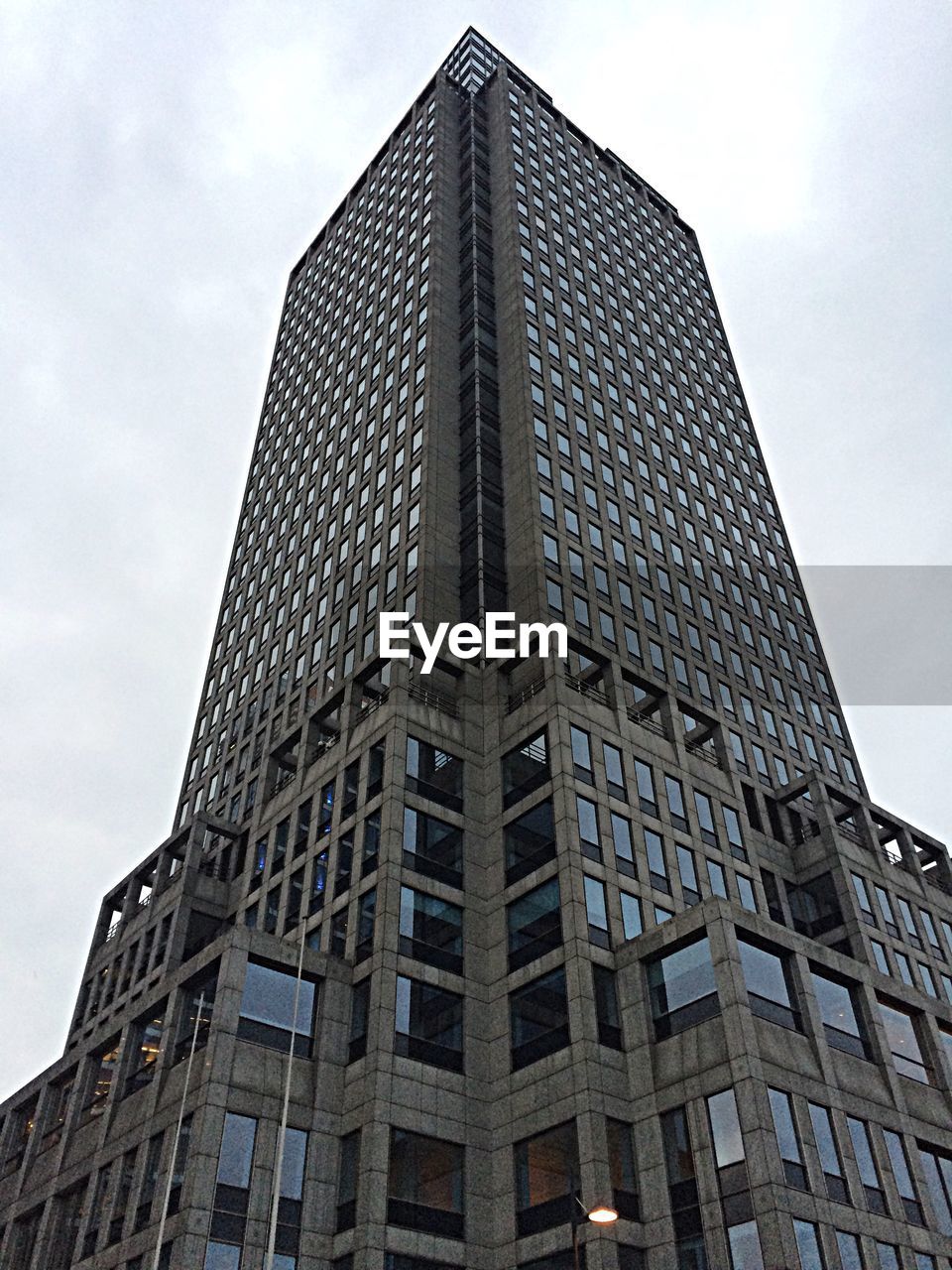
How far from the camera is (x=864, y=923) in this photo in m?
62.2

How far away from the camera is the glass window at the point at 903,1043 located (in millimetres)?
46156

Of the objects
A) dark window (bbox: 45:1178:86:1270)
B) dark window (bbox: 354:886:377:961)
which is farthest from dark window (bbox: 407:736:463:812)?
dark window (bbox: 45:1178:86:1270)

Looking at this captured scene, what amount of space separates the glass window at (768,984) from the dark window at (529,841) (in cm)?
1019

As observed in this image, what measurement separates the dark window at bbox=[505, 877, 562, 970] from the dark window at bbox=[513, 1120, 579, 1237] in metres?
7.44

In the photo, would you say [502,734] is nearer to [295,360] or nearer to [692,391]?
[692,391]

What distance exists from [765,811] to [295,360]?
65.8m

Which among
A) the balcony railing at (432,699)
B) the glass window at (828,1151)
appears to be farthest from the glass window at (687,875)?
the glass window at (828,1151)

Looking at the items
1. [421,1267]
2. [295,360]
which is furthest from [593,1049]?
[295,360]

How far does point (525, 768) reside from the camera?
55.6 meters

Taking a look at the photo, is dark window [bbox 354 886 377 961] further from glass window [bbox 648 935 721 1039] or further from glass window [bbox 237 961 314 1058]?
glass window [bbox 648 935 721 1039]

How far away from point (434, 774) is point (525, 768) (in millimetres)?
4416

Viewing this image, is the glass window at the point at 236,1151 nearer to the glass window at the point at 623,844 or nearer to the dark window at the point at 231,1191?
the dark window at the point at 231,1191

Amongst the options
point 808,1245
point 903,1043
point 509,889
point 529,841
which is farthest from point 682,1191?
point 529,841

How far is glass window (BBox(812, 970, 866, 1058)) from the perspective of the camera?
4438 cm
